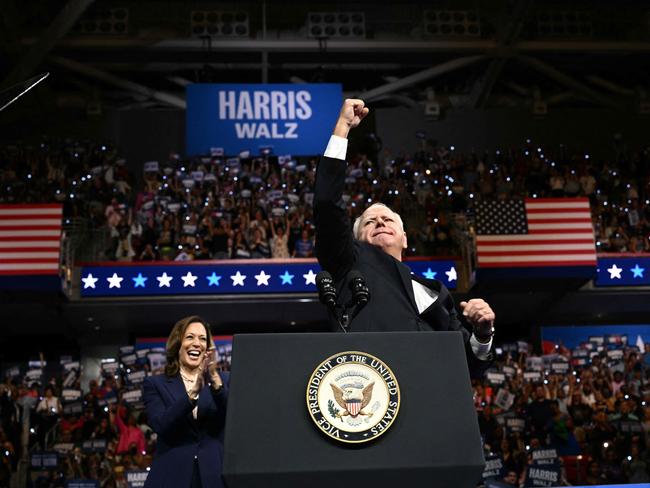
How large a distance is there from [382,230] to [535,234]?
12088mm

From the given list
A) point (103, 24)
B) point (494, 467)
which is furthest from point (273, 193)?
point (494, 467)

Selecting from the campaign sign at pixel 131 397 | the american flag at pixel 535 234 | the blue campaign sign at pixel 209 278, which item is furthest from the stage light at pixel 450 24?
the campaign sign at pixel 131 397

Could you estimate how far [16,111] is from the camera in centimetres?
2214

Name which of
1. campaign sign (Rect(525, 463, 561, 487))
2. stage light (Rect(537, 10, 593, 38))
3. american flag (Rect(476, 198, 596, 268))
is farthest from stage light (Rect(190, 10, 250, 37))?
campaign sign (Rect(525, 463, 561, 487))

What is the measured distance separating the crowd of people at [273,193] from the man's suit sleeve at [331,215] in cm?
1273

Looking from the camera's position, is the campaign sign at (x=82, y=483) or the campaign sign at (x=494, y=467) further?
the campaign sign at (x=494, y=467)

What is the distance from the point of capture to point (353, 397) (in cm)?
187

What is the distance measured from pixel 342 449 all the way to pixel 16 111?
2227 centimetres

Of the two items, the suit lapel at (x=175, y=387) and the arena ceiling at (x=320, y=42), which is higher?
the arena ceiling at (x=320, y=42)

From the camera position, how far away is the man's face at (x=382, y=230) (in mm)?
2787

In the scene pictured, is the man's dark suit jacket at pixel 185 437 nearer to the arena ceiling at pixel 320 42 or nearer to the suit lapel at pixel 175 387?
the suit lapel at pixel 175 387

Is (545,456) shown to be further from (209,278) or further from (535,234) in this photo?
(209,278)

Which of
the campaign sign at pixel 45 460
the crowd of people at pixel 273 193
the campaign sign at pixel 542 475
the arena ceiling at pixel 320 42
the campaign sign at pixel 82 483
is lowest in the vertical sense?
the campaign sign at pixel 542 475

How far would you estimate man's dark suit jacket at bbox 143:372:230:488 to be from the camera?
3174 millimetres
